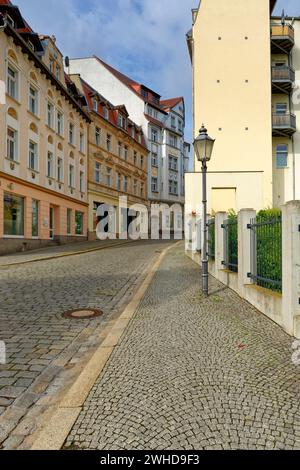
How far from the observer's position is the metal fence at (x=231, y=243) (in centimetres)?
894

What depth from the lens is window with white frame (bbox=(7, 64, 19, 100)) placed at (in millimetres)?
20156

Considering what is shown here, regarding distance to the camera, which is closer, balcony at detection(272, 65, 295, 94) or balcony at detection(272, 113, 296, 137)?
balcony at detection(272, 113, 296, 137)

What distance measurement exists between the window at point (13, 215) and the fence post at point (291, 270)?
1723 cm

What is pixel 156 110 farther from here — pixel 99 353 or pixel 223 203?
pixel 99 353

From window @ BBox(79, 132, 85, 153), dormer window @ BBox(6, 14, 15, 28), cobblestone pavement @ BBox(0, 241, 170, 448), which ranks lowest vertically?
cobblestone pavement @ BBox(0, 241, 170, 448)

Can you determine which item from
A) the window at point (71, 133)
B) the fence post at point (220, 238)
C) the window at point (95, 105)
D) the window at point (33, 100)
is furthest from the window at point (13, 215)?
the window at point (95, 105)

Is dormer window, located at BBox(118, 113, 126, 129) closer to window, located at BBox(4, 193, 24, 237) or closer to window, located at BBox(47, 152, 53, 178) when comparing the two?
window, located at BBox(47, 152, 53, 178)

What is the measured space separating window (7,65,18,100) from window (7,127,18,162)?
1.96 metres

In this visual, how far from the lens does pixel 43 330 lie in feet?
18.5

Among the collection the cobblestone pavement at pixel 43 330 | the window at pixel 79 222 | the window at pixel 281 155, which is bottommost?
the cobblestone pavement at pixel 43 330

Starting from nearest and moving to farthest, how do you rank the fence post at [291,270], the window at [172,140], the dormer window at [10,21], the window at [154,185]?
the fence post at [291,270] → the dormer window at [10,21] → the window at [154,185] → the window at [172,140]

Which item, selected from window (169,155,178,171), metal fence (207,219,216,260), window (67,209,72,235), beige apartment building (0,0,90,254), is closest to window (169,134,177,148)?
window (169,155,178,171)

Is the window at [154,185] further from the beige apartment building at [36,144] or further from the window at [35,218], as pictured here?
the window at [35,218]
